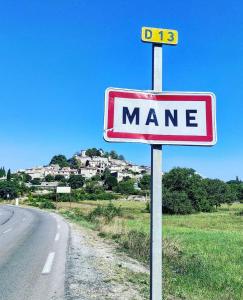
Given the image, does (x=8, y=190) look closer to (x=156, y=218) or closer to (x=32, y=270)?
(x=32, y=270)

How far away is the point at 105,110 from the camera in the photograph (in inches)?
128

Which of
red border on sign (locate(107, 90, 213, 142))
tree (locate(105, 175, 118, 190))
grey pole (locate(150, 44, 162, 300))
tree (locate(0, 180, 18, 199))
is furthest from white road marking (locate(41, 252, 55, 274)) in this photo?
tree (locate(105, 175, 118, 190))

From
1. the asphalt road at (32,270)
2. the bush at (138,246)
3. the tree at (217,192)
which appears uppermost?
the tree at (217,192)

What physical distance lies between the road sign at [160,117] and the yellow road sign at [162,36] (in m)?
0.40

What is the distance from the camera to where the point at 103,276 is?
9930 mm

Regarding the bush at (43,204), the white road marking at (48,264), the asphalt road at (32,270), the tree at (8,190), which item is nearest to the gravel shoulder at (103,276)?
the asphalt road at (32,270)

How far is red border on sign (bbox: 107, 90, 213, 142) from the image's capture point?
3232 millimetres

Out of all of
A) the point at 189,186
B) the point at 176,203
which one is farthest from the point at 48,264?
the point at 189,186

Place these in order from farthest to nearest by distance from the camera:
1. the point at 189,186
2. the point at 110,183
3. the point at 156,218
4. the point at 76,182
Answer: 1. the point at 76,182
2. the point at 110,183
3. the point at 189,186
4. the point at 156,218

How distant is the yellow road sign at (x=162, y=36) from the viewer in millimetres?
3311

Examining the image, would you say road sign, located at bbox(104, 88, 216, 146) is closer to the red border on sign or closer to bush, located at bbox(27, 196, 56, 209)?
the red border on sign

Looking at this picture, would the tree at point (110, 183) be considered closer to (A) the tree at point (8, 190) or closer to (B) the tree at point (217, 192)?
(A) the tree at point (8, 190)

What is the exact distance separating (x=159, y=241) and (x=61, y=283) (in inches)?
254

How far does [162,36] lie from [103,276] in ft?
25.2
